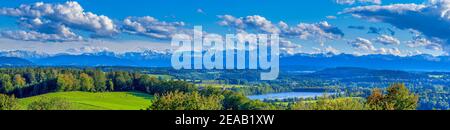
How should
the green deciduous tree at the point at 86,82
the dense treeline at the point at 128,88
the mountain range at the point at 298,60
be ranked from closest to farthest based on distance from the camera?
1. the mountain range at the point at 298,60
2. the dense treeline at the point at 128,88
3. the green deciduous tree at the point at 86,82

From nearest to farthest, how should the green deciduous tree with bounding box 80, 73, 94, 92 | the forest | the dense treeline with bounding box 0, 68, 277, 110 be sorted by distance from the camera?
the forest, the dense treeline with bounding box 0, 68, 277, 110, the green deciduous tree with bounding box 80, 73, 94, 92

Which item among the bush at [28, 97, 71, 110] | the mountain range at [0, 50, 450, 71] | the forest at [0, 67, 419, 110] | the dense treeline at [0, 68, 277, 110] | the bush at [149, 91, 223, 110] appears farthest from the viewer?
the bush at [28, 97, 71, 110]

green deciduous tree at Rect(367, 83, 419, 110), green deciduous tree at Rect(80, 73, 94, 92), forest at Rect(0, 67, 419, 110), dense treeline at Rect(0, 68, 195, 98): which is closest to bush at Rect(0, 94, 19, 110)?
forest at Rect(0, 67, 419, 110)

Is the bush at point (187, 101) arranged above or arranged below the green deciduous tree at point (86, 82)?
below

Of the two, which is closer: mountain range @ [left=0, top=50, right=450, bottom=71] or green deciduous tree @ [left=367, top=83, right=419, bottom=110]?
mountain range @ [left=0, top=50, right=450, bottom=71]

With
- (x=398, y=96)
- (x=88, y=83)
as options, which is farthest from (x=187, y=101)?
(x=398, y=96)

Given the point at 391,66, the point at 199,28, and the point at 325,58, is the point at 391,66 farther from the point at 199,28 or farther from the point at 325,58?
the point at 199,28

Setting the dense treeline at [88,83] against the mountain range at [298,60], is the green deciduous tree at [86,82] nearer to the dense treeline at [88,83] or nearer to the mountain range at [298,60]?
the dense treeline at [88,83]

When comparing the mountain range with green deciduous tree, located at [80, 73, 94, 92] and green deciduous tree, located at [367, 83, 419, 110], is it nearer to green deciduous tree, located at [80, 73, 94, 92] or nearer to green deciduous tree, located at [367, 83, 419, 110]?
green deciduous tree, located at [367, 83, 419, 110]

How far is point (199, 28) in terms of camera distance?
20.3ft

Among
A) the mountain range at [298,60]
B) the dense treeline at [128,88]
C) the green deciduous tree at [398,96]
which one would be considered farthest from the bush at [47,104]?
the green deciduous tree at [398,96]

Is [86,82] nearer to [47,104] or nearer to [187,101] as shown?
[47,104]
